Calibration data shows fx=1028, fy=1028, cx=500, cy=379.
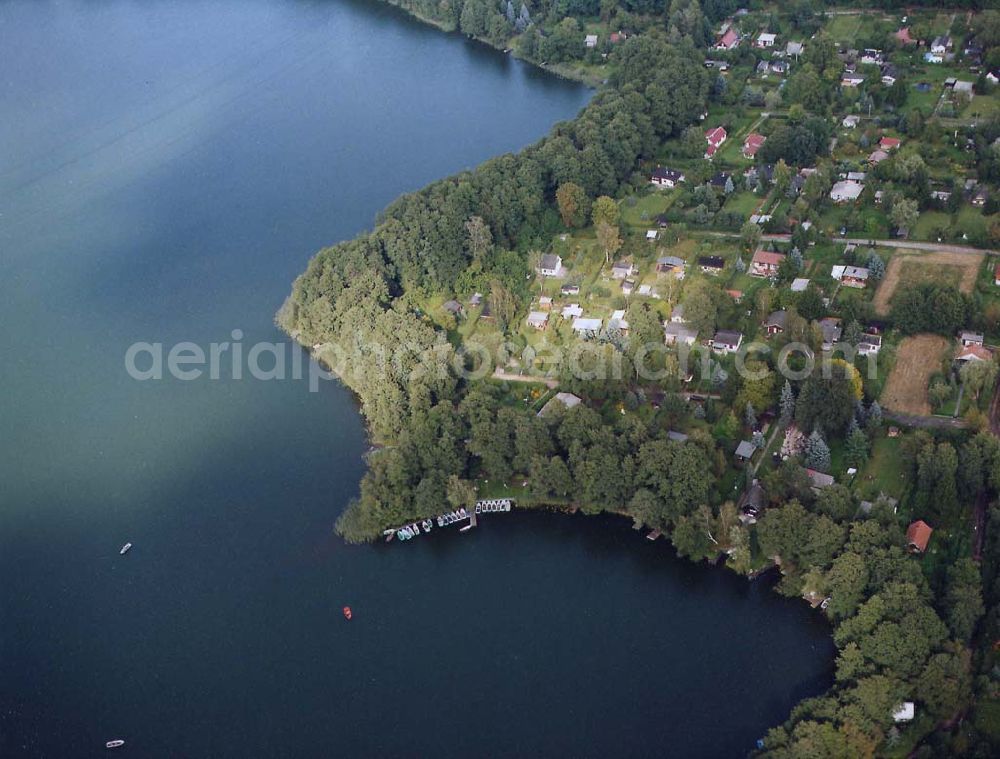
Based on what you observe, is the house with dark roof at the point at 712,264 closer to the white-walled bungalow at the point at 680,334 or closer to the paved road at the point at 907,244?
the paved road at the point at 907,244

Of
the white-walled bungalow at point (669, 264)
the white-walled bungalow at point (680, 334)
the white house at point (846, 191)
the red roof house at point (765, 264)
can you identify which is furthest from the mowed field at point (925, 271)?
the white-walled bungalow at point (669, 264)

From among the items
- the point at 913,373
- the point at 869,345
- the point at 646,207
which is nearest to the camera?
the point at 913,373

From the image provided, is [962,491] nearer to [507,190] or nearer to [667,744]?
[667,744]

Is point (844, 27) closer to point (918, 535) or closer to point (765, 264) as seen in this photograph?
point (765, 264)

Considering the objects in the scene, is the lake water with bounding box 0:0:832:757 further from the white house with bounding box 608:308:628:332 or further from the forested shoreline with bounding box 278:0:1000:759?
the white house with bounding box 608:308:628:332

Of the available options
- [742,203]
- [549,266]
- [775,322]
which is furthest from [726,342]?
[742,203]
